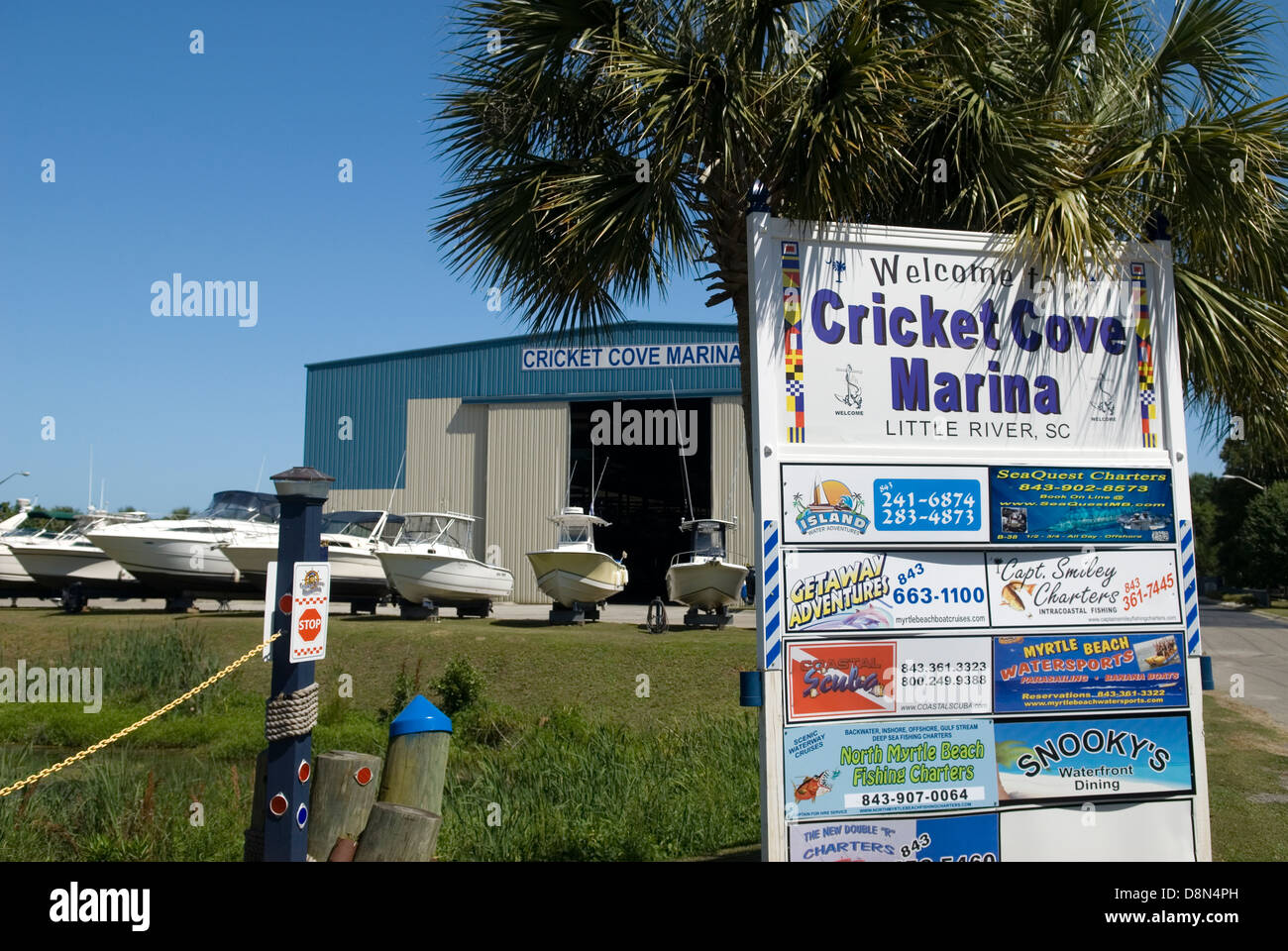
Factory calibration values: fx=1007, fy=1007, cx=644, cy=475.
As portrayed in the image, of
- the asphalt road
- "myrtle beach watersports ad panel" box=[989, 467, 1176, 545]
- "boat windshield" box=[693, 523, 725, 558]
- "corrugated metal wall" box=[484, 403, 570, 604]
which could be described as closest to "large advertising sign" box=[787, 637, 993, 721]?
"myrtle beach watersports ad panel" box=[989, 467, 1176, 545]

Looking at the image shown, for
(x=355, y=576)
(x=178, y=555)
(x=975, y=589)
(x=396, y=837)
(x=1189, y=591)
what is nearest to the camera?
(x=975, y=589)

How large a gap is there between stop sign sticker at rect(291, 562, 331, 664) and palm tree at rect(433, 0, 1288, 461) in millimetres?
2370

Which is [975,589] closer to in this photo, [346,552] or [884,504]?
[884,504]

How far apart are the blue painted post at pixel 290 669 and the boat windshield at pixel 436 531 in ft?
56.1

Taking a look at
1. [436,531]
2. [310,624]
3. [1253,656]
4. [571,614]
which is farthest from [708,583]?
[310,624]

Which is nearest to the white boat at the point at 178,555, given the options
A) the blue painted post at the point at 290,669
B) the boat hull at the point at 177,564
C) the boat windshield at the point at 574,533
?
the boat hull at the point at 177,564

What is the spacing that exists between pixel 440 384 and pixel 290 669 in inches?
1220

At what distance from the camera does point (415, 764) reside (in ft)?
19.9

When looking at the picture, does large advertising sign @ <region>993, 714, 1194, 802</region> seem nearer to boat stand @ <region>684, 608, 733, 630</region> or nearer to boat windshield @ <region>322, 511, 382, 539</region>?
boat stand @ <region>684, 608, 733, 630</region>

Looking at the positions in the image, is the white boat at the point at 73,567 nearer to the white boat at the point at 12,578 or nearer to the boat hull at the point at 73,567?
the boat hull at the point at 73,567

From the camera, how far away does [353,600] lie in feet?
76.3
